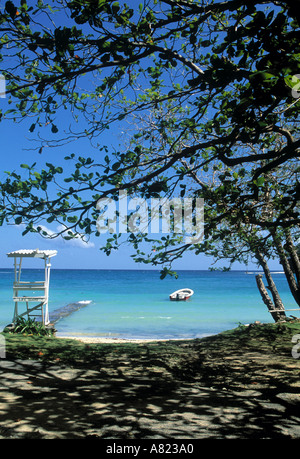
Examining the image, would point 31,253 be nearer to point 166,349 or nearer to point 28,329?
point 28,329

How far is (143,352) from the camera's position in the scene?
31.3 ft

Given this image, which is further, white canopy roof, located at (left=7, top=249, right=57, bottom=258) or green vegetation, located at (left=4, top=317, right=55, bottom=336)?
white canopy roof, located at (left=7, top=249, right=57, bottom=258)

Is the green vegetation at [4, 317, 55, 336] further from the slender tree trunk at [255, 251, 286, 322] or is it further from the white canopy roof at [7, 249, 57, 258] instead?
the slender tree trunk at [255, 251, 286, 322]

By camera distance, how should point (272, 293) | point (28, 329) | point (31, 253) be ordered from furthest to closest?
point (31, 253), point (272, 293), point (28, 329)

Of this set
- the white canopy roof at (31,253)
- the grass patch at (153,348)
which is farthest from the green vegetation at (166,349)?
the white canopy roof at (31,253)

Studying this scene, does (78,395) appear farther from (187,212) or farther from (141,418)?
(187,212)

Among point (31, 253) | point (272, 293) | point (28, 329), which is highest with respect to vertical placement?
point (31, 253)

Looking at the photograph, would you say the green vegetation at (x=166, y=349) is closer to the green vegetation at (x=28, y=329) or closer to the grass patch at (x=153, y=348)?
the grass patch at (x=153, y=348)

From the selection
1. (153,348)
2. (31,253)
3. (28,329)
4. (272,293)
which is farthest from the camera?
(31,253)

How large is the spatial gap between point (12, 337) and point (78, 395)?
21.6ft

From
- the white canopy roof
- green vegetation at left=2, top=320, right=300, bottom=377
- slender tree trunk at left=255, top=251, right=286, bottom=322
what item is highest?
the white canopy roof

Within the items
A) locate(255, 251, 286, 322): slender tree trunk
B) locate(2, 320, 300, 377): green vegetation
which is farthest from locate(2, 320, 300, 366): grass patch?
locate(255, 251, 286, 322): slender tree trunk

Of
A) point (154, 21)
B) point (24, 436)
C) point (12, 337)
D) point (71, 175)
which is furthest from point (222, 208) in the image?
point (12, 337)

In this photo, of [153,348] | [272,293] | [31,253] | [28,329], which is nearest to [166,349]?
[153,348]
